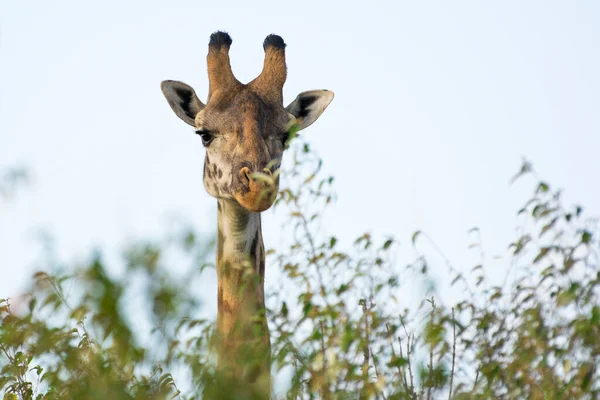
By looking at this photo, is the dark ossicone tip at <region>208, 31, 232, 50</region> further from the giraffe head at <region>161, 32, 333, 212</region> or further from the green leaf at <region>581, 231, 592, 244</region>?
the green leaf at <region>581, 231, 592, 244</region>

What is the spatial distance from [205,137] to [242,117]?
0.48m

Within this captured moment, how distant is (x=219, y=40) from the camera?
1002cm

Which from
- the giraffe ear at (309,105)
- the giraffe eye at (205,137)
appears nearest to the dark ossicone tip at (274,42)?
the giraffe ear at (309,105)

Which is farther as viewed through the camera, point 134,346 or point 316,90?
point 316,90

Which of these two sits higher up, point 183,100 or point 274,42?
point 274,42

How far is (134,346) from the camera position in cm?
492

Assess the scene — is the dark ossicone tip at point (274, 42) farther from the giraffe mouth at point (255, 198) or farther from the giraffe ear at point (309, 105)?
the giraffe mouth at point (255, 198)

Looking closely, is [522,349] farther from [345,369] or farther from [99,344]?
[99,344]

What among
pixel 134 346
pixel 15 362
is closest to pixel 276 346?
pixel 134 346

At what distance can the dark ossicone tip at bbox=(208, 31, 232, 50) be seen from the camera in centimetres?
998

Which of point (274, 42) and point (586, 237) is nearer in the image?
point (586, 237)

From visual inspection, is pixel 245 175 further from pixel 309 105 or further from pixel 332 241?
pixel 332 241

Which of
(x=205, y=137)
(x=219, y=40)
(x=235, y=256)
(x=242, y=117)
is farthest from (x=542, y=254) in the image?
(x=219, y=40)

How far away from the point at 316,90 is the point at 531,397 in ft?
16.7
